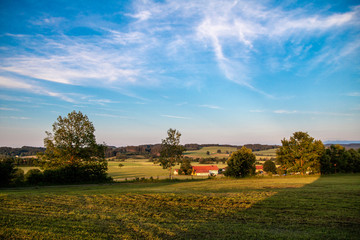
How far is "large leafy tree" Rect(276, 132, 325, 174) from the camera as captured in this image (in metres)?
45.9

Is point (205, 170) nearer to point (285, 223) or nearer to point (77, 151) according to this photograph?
point (77, 151)

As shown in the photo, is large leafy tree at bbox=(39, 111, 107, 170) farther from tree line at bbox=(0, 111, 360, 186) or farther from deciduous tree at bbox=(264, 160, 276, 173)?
deciduous tree at bbox=(264, 160, 276, 173)

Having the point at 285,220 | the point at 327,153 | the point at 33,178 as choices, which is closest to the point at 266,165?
the point at 327,153

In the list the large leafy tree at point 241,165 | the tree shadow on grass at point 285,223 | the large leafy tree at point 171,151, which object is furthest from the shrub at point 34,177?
the large leafy tree at point 241,165

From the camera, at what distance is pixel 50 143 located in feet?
113

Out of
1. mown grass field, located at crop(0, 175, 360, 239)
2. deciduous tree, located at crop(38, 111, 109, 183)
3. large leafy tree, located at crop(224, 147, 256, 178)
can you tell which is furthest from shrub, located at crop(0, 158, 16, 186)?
large leafy tree, located at crop(224, 147, 256, 178)

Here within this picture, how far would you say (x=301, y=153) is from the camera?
46094mm

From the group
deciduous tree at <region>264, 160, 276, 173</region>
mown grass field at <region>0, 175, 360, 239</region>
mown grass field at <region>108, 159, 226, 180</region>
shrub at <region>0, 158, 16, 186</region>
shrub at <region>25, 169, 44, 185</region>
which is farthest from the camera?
deciduous tree at <region>264, 160, 276, 173</region>

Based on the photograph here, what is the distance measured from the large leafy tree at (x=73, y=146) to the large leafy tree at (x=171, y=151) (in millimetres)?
9751

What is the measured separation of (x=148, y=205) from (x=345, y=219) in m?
8.49

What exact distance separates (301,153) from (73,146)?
1659 inches

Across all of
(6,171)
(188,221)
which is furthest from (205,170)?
(188,221)

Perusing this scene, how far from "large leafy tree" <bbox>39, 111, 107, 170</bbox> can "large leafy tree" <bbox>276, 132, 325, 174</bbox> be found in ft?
117

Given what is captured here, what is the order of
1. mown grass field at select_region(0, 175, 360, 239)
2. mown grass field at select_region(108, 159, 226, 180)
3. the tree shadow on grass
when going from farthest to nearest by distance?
mown grass field at select_region(108, 159, 226, 180) → the tree shadow on grass → mown grass field at select_region(0, 175, 360, 239)
